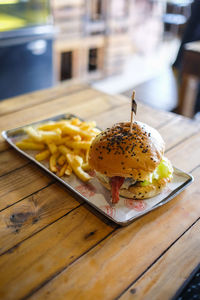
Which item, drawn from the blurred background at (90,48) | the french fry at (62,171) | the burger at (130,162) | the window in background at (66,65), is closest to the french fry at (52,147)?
the french fry at (62,171)

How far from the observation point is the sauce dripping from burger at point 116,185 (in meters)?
1.35

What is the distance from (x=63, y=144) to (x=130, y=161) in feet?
1.70

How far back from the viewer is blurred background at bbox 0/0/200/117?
11.9ft

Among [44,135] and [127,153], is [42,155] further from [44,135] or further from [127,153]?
[127,153]

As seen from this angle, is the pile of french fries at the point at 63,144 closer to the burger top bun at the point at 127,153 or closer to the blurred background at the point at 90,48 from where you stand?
the burger top bun at the point at 127,153

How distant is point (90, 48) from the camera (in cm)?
538

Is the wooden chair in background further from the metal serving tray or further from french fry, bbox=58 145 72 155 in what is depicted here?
french fry, bbox=58 145 72 155

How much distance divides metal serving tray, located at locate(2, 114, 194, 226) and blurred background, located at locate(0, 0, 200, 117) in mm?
2393

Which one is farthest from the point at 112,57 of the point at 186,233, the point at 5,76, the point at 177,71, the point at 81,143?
the point at 186,233

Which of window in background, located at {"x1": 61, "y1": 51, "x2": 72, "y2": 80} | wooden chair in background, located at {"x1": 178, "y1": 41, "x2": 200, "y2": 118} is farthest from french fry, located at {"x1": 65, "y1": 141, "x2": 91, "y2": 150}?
window in background, located at {"x1": 61, "y1": 51, "x2": 72, "y2": 80}

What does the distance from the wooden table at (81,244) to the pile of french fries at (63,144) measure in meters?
0.08

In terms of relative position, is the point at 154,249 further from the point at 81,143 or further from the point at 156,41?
the point at 156,41

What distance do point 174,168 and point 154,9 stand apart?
7.31 metres

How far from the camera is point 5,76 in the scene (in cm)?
361
